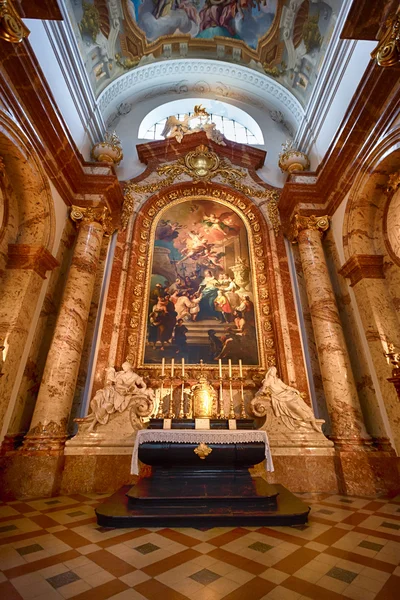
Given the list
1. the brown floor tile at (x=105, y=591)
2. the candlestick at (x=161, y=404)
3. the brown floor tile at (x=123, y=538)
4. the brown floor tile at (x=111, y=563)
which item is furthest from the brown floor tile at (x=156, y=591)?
the candlestick at (x=161, y=404)

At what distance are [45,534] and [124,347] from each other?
353cm

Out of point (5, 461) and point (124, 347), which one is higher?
point (124, 347)

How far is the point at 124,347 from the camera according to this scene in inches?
242

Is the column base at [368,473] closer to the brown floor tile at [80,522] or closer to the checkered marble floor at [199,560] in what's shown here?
the checkered marble floor at [199,560]

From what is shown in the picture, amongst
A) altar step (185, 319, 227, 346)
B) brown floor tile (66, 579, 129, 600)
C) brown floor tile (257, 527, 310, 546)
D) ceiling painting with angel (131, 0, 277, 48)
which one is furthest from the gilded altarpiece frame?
ceiling painting with angel (131, 0, 277, 48)

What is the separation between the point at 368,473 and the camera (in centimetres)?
465

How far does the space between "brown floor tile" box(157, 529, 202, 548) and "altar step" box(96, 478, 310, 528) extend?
0.14 metres

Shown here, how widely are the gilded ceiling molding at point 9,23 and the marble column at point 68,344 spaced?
330cm

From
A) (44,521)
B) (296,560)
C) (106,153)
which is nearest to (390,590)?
(296,560)

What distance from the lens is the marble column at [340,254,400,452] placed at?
4930 millimetres

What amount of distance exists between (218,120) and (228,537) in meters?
11.8

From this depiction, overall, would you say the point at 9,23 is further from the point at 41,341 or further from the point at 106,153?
the point at 41,341

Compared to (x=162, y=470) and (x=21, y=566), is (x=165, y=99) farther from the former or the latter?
(x=21, y=566)

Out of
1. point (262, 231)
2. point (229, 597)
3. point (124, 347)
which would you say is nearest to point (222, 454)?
point (229, 597)
